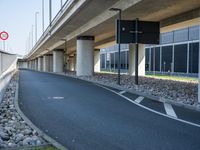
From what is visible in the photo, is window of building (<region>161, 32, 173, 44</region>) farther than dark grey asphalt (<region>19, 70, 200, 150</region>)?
Yes

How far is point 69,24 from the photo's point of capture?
105 ft

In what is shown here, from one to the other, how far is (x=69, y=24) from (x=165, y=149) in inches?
1053

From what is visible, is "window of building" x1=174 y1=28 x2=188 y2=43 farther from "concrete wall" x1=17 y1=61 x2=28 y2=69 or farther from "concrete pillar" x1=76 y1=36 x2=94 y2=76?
"concrete wall" x1=17 y1=61 x2=28 y2=69

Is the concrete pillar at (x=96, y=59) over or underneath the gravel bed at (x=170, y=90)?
over

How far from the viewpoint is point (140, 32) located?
21.6 meters

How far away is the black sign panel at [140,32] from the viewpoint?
21.2 meters

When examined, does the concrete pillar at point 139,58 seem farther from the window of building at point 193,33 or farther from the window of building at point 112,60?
the window of building at point 112,60

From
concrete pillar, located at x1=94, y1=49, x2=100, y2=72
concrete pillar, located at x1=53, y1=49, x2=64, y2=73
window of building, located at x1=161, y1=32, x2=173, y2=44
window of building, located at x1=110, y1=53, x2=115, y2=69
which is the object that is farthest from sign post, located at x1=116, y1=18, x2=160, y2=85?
window of building, located at x1=110, y1=53, x2=115, y2=69

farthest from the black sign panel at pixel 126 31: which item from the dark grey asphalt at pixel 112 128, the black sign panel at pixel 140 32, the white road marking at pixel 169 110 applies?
the dark grey asphalt at pixel 112 128

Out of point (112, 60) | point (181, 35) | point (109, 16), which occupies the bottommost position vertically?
point (112, 60)

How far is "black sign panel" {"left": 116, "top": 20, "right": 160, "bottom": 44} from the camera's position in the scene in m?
21.2

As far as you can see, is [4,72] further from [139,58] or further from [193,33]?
[193,33]

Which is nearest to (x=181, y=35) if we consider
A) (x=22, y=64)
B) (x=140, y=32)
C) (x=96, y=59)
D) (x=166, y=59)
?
(x=166, y=59)

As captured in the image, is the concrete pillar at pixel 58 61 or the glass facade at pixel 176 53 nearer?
the glass facade at pixel 176 53
